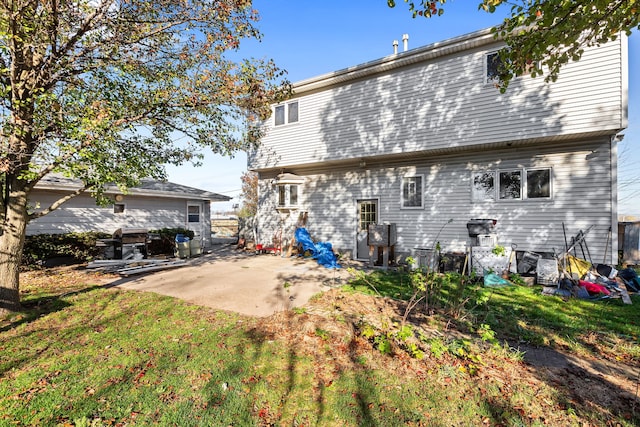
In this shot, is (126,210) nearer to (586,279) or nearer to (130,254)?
(130,254)

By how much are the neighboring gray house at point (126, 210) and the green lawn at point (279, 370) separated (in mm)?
5607

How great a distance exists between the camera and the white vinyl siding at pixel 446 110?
6.63m

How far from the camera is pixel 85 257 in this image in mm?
9625

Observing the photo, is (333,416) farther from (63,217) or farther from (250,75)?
(63,217)

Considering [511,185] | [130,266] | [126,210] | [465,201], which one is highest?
[511,185]

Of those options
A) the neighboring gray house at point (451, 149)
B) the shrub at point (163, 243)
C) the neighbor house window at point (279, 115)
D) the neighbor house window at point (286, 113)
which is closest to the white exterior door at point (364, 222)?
the neighboring gray house at point (451, 149)

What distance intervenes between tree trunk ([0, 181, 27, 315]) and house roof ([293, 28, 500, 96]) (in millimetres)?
8654

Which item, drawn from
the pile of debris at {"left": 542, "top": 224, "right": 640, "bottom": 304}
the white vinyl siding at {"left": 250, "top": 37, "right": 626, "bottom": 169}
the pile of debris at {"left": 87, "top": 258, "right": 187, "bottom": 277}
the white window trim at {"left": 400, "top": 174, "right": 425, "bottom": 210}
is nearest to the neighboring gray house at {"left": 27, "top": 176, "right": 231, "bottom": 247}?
the pile of debris at {"left": 87, "top": 258, "right": 187, "bottom": 277}

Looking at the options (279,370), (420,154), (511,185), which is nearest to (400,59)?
(420,154)

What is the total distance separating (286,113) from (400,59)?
15.8ft

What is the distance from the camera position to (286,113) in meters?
11.5

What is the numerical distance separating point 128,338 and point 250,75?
511 centimetres

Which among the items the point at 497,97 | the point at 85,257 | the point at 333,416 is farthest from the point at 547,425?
the point at 85,257

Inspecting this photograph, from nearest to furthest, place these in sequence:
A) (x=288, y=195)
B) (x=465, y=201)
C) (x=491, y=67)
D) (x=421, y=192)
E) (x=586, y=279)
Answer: (x=586, y=279) → (x=491, y=67) → (x=465, y=201) → (x=421, y=192) → (x=288, y=195)
